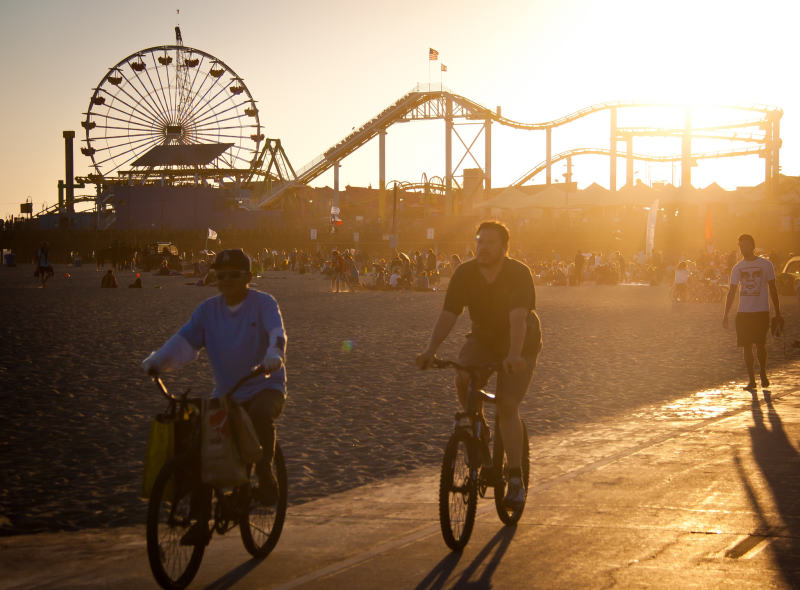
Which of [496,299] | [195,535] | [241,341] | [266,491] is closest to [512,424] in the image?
[496,299]

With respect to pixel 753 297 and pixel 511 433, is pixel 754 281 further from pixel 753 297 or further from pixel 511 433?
pixel 511 433

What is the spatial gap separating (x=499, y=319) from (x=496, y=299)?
0.36 ft

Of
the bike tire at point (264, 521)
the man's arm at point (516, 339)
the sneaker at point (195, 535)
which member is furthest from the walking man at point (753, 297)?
the sneaker at point (195, 535)

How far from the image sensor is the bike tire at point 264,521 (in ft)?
16.3

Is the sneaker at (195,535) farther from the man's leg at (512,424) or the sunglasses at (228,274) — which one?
the man's leg at (512,424)

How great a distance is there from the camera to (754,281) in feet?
37.3

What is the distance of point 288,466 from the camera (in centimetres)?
738

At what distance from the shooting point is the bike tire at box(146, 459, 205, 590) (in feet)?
14.4

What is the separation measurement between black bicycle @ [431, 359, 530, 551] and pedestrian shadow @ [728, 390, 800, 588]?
1411mm

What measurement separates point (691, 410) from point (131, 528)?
19.5ft

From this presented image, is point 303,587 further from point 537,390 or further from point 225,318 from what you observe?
point 537,390

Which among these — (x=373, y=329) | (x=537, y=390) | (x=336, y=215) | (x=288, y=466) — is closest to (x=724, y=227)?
(x=336, y=215)

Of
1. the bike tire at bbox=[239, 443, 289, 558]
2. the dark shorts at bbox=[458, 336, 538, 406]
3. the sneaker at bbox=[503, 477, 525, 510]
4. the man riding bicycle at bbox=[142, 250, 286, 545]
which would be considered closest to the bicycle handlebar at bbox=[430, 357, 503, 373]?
the dark shorts at bbox=[458, 336, 538, 406]

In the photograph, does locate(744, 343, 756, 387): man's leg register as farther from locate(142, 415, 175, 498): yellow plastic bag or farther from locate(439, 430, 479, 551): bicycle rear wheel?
locate(142, 415, 175, 498): yellow plastic bag
